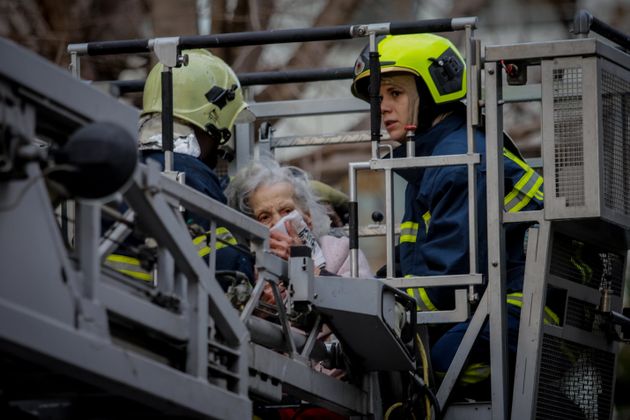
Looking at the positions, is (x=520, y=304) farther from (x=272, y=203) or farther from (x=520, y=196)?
(x=272, y=203)

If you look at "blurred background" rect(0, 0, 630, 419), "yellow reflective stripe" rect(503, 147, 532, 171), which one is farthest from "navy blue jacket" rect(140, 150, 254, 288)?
"blurred background" rect(0, 0, 630, 419)

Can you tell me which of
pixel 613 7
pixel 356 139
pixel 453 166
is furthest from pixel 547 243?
pixel 613 7

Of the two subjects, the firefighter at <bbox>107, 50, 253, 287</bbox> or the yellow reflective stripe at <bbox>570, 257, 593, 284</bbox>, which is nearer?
the firefighter at <bbox>107, 50, 253, 287</bbox>

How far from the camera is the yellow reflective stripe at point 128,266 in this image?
256 inches

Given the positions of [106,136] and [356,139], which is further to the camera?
[356,139]

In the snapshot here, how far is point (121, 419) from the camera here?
6355 millimetres

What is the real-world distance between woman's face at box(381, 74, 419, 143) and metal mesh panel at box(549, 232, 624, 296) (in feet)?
3.37

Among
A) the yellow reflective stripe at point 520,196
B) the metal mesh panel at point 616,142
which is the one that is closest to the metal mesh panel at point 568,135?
the metal mesh panel at point 616,142

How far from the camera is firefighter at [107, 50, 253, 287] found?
7863mm

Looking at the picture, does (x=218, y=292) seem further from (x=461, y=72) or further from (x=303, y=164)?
(x=303, y=164)

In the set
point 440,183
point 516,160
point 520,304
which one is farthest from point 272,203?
point 520,304

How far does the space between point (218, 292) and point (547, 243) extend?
1.91 metres

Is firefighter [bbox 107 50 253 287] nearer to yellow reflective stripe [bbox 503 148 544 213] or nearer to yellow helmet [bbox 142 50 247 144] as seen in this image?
yellow helmet [bbox 142 50 247 144]

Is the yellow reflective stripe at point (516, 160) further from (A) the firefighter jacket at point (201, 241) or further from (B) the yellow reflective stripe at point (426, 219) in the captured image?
(A) the firefighter jacket at point (201, 241)
